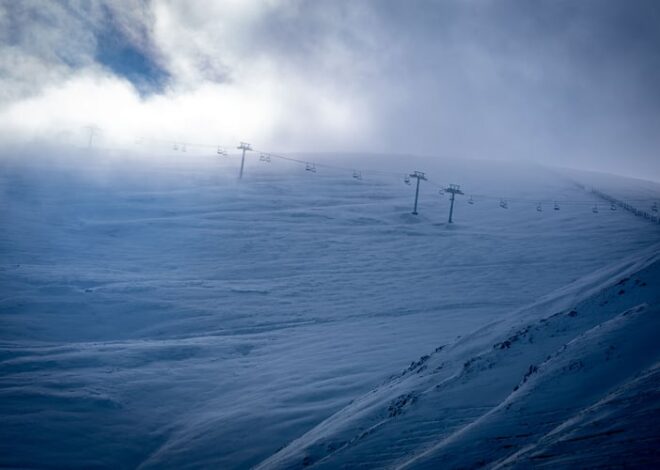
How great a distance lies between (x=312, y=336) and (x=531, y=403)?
10.8 m

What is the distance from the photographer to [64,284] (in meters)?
17.8

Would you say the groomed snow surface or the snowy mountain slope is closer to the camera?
the snowy mountain slope

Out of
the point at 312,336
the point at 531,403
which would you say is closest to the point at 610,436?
the point at 531,403

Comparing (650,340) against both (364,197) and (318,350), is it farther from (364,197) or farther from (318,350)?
(364,197)

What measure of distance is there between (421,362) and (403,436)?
3.30 meters

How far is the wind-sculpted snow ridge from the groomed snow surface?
1.0 inches

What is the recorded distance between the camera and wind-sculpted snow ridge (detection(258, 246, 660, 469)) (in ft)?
9.48

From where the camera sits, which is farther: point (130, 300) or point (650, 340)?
point (130, 300)

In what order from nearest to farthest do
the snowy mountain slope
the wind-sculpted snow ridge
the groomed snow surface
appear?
the snowy mountain slope
the wind-sculpted snow ridge
the groomed snow surface

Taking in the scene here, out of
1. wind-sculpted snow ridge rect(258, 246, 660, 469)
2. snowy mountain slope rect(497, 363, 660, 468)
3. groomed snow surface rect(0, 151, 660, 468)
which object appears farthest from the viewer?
groomed snow surface rect(0, 151, 660, 468)

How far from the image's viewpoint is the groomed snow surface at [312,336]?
403 cm

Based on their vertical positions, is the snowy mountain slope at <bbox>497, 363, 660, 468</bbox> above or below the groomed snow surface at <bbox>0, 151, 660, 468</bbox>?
above

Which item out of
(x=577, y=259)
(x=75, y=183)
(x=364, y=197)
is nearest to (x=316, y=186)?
(x=364, y=197)

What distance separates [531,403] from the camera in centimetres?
387
